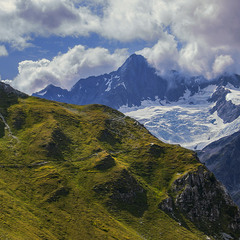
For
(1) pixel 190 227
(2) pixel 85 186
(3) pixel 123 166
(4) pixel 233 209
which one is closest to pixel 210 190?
(4) pixel 233 209

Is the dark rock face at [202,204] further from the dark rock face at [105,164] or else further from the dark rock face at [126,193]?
the dark rock face at [105,164]

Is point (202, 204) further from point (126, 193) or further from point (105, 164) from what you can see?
point (105, 164)

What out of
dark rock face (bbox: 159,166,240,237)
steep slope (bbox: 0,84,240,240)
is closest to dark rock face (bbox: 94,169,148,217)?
steep slope (bbox: 0,84,240,240)

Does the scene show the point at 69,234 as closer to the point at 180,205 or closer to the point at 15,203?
the point at 15,203

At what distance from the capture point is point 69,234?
129250 millimetres

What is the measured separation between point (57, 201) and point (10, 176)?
3115 cm

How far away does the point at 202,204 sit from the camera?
185875 millimetres

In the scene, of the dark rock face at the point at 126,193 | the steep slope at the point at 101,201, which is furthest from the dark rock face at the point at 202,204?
the dark rock face at the point at 126,193

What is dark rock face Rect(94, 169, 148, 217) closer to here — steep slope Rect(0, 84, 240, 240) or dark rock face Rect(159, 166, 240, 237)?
steep slope Rect(0, 84, 240, 240)

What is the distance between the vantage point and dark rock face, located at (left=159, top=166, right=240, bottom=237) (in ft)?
580

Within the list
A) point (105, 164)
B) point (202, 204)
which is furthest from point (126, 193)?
point (202, 204)

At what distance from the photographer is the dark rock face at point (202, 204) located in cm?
17688

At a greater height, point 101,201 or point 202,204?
point 202,204

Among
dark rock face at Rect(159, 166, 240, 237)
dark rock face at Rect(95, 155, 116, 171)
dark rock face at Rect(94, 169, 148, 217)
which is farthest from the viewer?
dark rock face at Rect(95, 155, 116, 171)
